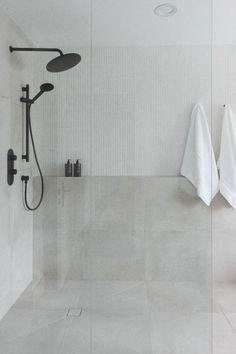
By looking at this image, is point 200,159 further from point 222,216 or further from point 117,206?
point 117,206

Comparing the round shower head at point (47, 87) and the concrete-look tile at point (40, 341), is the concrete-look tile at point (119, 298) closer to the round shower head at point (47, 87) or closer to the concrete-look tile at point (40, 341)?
the concrete-look tile at point (40, 341)

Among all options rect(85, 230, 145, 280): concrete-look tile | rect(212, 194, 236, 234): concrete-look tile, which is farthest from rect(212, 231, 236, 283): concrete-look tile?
rect(85, 230, 145, 280): concrete-look tile

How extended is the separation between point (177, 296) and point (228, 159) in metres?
0.80

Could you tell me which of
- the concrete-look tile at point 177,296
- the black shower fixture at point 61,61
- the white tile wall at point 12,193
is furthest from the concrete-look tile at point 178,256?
the black shower fixture at point 61,61

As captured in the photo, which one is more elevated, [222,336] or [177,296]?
[177,296]

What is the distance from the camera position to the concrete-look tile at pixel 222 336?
1459mm

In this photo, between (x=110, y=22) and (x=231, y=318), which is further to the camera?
(x=231, y=318)

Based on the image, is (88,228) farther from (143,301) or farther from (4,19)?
(4,19)

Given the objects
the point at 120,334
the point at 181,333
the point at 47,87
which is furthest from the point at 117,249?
the point at 47,87

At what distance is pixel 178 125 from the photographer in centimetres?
146

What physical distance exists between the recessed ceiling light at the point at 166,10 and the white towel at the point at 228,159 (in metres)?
0.58

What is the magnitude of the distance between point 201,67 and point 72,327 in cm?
155

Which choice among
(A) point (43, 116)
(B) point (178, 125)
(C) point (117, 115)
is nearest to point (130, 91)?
(C) point (117, 115)

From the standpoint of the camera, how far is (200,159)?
1483 millimetres
